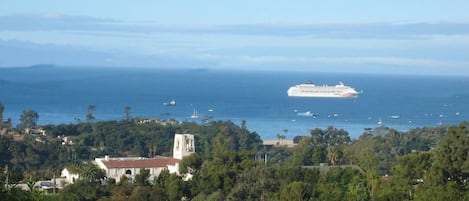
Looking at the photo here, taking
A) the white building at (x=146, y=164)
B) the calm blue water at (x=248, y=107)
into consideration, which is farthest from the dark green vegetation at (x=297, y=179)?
the calm blue water at (x=248, y=107)

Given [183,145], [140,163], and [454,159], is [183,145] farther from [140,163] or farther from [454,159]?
[454,159]

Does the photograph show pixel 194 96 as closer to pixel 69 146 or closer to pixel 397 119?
pixel 397 119

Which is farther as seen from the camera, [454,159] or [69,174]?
[69,174]

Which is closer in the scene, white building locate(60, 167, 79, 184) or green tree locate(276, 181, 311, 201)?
green tree locate(276, 181, 311, 201)

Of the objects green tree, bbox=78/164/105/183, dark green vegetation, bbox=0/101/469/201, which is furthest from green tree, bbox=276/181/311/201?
green tree, bbox=78/164/105/183

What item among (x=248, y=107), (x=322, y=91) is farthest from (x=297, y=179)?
(x=322, y=91)

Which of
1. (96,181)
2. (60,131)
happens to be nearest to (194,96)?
(60,131)

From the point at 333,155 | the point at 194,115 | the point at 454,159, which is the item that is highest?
the point at 194,115

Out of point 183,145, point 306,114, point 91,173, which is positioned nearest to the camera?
point 91,173

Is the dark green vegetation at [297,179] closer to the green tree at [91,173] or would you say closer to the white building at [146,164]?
the green tree at [91,173]

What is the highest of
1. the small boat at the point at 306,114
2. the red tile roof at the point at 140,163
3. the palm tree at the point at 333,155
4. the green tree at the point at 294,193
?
the small boat at the point at 306,114

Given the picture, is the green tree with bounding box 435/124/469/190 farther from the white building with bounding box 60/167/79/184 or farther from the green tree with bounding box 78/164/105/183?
the white building with bounding box 60/167/79/184

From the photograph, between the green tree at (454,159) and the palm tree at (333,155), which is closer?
the green tree at (454,159)
